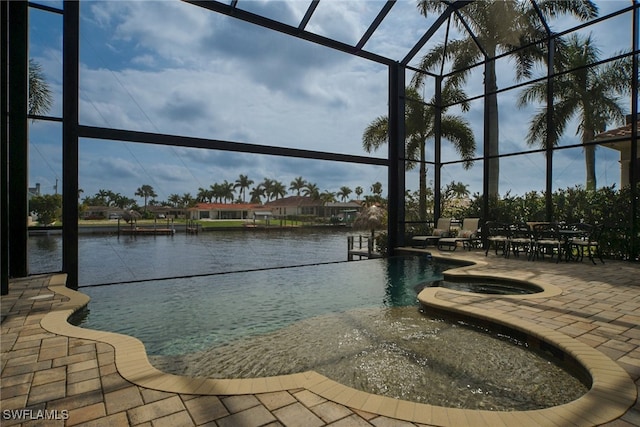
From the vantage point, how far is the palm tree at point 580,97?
930 centimetres

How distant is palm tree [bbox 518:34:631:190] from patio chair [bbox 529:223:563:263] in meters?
2.67

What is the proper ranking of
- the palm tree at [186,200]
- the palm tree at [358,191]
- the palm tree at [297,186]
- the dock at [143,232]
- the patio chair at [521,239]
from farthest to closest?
the palm tree at [297,186] < the palm tree at [358,191] < the palm tree at [186,200] < the dock at [143,232] < the patio chair at [521,239]

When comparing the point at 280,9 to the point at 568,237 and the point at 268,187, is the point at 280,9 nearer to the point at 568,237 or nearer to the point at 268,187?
the point at 568,237

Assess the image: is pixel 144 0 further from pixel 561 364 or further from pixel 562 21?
pixel 562 21

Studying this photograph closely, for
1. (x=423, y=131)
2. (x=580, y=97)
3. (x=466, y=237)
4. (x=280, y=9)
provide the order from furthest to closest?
(x=423, y=131) → (x=580, y=97) → (x=466, y=237) → (x=280, y=9)

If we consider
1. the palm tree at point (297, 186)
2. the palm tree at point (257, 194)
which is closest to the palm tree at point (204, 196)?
the palm tree at point (257, 194)

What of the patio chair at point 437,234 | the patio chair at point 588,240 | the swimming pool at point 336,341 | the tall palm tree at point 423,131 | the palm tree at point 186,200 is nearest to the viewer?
the swimming pool at point 336,341

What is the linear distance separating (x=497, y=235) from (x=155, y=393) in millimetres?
9829

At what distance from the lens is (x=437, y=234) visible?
33.2ft

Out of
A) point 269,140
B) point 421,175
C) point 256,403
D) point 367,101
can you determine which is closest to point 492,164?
point 421,175

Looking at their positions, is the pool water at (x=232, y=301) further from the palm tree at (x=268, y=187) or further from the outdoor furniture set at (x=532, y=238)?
the palm tree at (x=268, y=187)

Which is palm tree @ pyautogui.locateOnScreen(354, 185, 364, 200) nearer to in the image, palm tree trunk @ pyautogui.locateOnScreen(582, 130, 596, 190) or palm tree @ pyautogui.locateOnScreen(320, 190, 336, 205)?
palm tree @ pyautogui.locateOnScreen(320, 190, 336, 205)

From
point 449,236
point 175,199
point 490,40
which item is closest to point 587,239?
point 449,236

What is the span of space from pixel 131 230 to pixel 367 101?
32132mm
